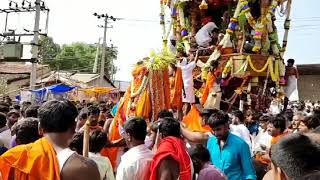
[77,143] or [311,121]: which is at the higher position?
[311,121]

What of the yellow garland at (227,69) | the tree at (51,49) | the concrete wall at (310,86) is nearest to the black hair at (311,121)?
the yellow garland at (227,69)

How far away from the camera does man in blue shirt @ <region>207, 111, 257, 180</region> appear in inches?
192

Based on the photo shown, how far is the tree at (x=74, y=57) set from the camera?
56125 millimetres

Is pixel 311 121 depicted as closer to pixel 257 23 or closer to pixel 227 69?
pixel 227 69

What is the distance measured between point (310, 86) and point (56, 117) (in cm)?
1937

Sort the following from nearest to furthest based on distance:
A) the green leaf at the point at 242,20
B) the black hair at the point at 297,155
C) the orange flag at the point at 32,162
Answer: the black hair at the point at 297,155 → the orange flag at the point at 32,162 → the green leaf at the point at 242,20

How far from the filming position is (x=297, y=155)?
167 cm

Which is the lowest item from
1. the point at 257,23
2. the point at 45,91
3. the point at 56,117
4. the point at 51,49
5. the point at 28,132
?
the point at 45,91

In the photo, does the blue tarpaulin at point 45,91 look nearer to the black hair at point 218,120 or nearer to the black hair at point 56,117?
the black hair at point 218,120

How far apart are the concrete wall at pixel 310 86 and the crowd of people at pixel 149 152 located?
1521 cm

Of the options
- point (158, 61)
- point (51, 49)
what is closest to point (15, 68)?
point (51, 49)

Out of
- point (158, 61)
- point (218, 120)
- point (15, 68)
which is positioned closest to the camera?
point (218, 120)

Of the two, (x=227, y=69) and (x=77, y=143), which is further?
(x=227, y=69)

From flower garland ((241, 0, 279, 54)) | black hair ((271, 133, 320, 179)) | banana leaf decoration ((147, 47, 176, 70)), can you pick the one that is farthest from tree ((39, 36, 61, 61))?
black hair ((271, 133, 320, 179))
